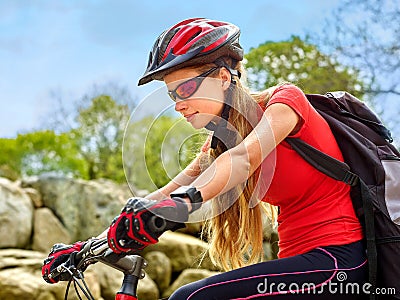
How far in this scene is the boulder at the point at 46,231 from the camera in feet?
41.1

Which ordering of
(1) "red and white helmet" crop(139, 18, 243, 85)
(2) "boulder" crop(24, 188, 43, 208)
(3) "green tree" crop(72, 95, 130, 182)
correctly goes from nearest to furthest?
(1) "red and white helmet" crop(139, 18, 243, 85) < (2) "boulder" crop(24, 188, 43, 208) < (3) "green tree" crop(72, 95, 130, 182)

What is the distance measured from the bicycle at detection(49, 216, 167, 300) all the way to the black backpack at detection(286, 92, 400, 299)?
2.19 ft

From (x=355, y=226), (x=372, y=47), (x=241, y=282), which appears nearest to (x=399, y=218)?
(x=355, y=226)

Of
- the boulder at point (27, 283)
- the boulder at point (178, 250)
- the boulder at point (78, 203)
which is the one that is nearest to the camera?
the boulder at point (27, 283)

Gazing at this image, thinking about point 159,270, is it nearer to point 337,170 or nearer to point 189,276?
point 189,276

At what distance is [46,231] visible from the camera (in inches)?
499

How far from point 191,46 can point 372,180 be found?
2.58 ft

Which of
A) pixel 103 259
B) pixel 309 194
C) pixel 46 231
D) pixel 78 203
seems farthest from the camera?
pixel 78 203

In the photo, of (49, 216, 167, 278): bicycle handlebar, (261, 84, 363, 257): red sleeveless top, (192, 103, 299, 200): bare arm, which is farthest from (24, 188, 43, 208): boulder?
(192, 103, 299, 200): bare arm

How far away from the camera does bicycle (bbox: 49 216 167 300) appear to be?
2.12 m

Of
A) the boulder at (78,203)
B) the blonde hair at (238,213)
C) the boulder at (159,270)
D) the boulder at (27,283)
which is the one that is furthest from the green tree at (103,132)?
the blonde hair at (238,213)

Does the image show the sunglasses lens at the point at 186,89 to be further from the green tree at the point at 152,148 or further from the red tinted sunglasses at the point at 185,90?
the green tree at the point at 152,148

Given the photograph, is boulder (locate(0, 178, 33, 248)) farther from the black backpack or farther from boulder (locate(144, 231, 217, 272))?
the black backpack

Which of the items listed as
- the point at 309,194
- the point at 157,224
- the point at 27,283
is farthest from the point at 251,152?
the point at 27,283
